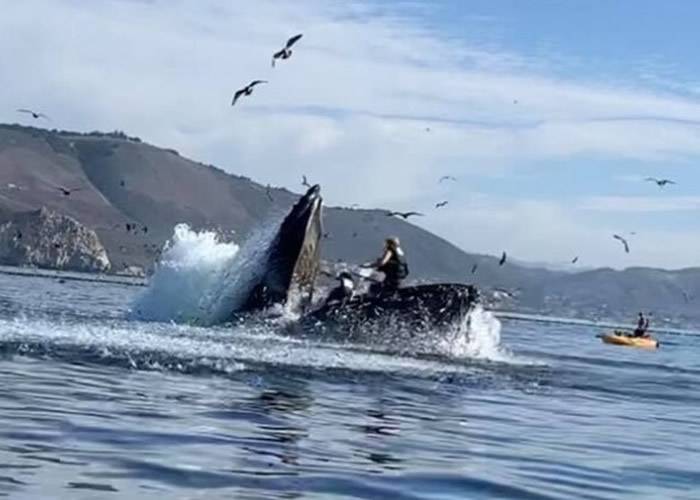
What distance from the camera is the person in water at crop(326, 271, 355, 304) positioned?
125ft

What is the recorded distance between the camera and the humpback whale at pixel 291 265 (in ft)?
128

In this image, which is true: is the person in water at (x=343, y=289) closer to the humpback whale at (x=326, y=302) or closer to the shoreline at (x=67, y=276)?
the humpback whale at (x=326, y=302)

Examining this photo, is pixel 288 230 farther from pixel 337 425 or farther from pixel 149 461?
pixel 149 461

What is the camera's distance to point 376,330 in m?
36.6

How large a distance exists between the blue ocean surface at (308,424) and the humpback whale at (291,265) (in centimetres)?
421

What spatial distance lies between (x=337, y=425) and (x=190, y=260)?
3229 cm

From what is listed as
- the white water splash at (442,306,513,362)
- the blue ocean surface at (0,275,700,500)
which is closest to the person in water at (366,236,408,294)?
the white water splash at (442,306,513,362)

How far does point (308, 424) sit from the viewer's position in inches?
766

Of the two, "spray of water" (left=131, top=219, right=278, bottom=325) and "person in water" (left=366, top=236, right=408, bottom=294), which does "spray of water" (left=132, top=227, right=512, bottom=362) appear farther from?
"person in water" (left=366, top=236, right=408, bottom=294)

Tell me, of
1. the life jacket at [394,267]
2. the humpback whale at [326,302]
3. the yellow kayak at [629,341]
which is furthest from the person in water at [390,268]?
the yellow kayak at [629,341]

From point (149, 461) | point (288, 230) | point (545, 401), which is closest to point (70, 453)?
point (149, 461)

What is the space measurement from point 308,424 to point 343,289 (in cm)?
1894

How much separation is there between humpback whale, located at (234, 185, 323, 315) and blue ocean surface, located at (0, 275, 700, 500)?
13.8 feet

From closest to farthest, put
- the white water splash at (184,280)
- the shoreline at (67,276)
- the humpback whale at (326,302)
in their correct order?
1. the humpback whale at (326,302)
2. the white water splash at (184,280)
3. the shoreline at (67,276)
